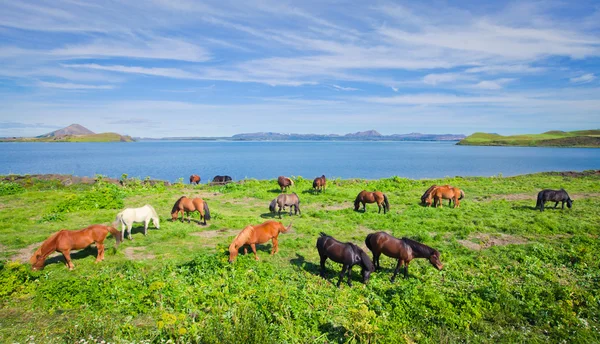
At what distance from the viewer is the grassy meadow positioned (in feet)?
24.2

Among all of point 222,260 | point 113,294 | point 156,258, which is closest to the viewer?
point 113,294

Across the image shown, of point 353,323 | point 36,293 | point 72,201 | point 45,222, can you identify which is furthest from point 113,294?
point 72,201

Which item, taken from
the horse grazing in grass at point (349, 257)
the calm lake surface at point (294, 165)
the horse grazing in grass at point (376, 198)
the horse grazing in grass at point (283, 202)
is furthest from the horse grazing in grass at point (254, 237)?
the calm lake surface at point (294, 165)

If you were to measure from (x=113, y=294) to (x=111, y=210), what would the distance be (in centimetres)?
1209

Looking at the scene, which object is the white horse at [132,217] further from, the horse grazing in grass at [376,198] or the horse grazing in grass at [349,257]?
the horse grazing in grass at [376,198]

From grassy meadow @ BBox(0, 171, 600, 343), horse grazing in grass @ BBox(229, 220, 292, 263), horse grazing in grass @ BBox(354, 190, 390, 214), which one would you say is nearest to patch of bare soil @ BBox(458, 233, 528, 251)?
grassy meadow @ BBox(0, 171, 600, 343)

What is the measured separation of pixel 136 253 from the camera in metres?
12.4

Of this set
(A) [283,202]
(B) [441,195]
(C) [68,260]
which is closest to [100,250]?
(C) [68,260]

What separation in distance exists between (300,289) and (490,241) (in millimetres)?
9904

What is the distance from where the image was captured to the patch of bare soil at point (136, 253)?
39.2 ft

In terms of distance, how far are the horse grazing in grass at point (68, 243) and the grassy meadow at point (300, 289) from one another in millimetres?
351

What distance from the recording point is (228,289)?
30.0 ft

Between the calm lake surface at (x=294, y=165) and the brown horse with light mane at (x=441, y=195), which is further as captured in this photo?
the calm lake surface at (x=294, y=165)

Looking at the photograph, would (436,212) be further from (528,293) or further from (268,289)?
(268,289)
